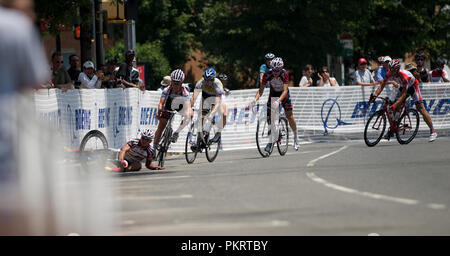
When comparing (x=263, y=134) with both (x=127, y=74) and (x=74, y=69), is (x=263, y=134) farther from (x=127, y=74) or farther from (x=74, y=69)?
(x=74, y=69)

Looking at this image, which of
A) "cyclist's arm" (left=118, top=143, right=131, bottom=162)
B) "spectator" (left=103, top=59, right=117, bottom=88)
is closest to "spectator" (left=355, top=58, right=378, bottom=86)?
"spectator" (left=103, top=59, right=117, bottom=88)

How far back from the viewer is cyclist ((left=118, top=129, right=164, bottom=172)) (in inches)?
583

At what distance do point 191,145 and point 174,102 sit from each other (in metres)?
0.89

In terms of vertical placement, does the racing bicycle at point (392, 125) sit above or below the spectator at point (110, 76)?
below

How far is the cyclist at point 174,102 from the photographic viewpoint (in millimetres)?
15795

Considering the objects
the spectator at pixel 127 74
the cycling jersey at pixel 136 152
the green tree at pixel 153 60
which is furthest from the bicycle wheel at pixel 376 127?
the green tree at pixel 153 60

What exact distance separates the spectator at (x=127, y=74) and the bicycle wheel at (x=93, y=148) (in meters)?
3.66

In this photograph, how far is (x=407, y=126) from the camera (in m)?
18.9

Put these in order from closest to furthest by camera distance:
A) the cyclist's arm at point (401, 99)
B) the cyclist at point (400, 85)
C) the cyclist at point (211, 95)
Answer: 1. the cyclist at point (211, 95)
2. the cyclist's arm at point (401, 99)
3. the cyclist at point (400, 85)

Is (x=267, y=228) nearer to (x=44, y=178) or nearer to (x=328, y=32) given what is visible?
(x=44, y=178)

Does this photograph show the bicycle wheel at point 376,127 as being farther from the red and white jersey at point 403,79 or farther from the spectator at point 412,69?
the spectator at point 412,69

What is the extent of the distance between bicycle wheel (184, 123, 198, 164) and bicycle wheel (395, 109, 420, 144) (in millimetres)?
4602

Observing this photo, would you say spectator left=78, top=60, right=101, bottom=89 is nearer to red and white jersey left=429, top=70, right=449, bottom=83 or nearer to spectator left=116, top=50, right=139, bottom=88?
spectator left=116, top=50, right=139, bottom=88

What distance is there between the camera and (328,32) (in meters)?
37.2
